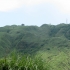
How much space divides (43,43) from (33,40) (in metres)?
8.24

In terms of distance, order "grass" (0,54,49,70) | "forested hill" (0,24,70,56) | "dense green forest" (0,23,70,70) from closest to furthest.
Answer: "grass" (0,54,49,70) → "dense green forest" (0,23,70,70) → "forested hill" (0,24,70,56)

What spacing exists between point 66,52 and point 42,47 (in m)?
14.9

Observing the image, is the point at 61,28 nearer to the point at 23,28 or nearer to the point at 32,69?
the point at 23,28

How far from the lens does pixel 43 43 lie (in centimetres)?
12219

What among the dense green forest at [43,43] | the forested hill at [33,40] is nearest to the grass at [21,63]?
the dense green forest at [43,43]

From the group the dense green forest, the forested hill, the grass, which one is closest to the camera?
the grass

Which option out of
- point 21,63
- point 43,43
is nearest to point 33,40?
point 43,43

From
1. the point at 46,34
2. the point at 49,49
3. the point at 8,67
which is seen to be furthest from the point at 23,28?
the point at 8,67

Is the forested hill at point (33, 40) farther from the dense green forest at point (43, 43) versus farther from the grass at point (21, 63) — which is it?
the grass at point (21, 63)

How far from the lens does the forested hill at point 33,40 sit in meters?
115

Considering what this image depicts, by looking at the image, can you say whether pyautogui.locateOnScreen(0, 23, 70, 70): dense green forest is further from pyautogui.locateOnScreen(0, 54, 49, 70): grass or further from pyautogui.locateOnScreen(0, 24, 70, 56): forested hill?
pyautogui.locateOnScreen(0, 54, 49, 70): grass

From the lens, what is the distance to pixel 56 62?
312 ft

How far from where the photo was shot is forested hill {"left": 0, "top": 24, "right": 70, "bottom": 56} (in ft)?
378

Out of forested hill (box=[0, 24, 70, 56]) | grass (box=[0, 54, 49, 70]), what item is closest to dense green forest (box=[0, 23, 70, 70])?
forested hill (box=[0, 24, 70, 56])
